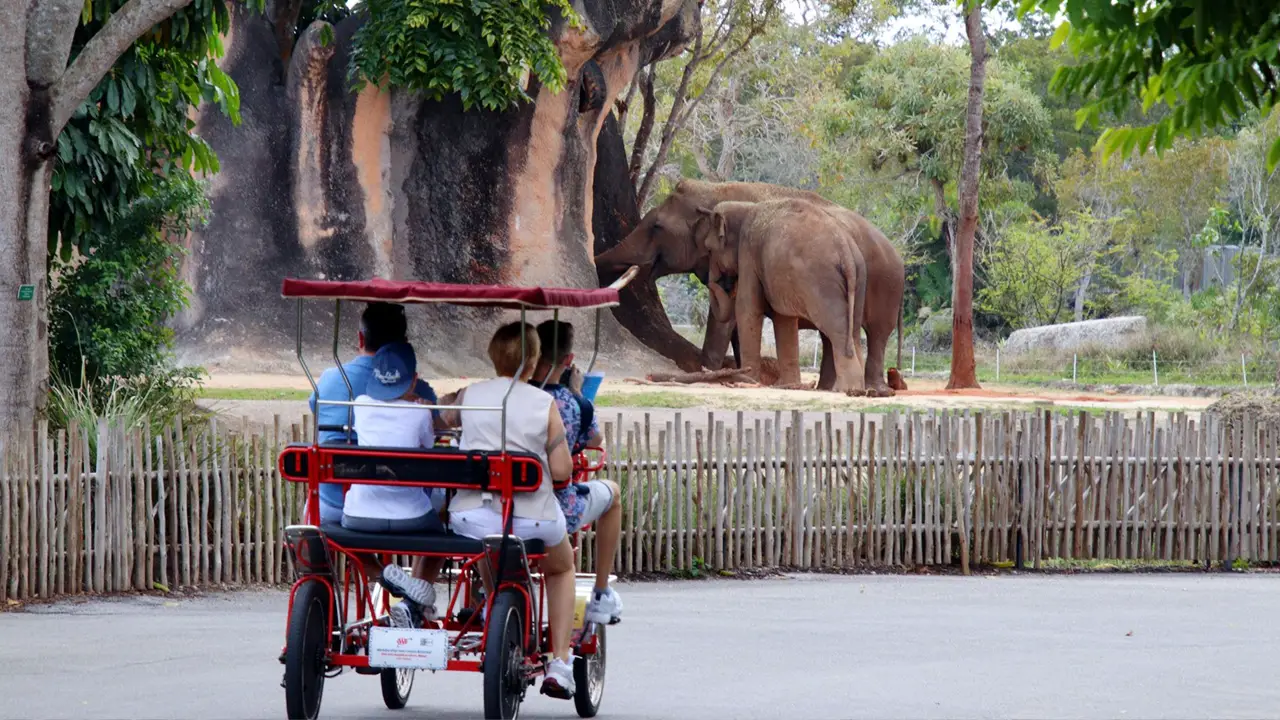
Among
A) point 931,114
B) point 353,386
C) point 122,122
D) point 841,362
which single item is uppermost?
point 931,114

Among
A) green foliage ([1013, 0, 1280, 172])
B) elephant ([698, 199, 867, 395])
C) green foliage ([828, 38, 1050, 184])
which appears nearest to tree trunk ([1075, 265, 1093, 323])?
green foliage ([828, 38, 1050, 184])

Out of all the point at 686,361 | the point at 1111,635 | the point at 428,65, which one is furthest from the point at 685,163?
the point at 1111,635

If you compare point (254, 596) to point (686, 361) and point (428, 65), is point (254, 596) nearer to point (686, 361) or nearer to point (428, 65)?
point (428, 65)

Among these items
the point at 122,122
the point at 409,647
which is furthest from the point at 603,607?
the point at 122,122

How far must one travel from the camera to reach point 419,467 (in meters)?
6.71

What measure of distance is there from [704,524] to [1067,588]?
2613 mm

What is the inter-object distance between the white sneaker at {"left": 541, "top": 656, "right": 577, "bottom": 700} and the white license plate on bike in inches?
18.3

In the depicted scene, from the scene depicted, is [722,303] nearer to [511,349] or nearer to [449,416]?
[449,416]

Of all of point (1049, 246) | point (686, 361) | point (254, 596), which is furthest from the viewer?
point (1049, 246)

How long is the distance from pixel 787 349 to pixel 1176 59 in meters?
21.2

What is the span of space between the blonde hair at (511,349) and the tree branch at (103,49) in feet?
19.6

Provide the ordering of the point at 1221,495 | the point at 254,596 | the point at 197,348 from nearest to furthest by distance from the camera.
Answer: the point at 254,596 → the point at 1221,495 → the point at 197,348

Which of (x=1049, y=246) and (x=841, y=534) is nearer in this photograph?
(x=841, y=534)

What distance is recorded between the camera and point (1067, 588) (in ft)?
42.0
